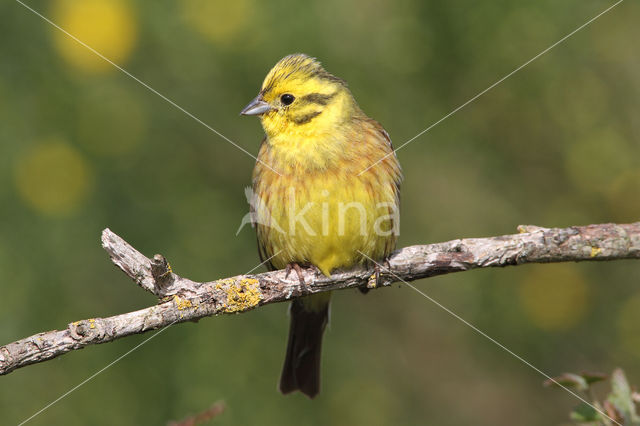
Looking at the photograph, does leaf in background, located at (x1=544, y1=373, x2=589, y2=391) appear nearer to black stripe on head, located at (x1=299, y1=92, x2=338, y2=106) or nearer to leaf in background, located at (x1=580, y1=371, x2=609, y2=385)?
leaf in background, located at (x1=580, y1=371, x2=609, y2=385)

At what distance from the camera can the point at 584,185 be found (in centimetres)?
554

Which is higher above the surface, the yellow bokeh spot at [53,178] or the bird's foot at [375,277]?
the yellow bokeh spot at [53,178]

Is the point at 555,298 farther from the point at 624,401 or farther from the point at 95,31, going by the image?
the point at 95,31

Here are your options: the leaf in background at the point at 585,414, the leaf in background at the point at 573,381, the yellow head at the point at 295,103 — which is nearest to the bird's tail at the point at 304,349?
the yellow head at the point at 295,103

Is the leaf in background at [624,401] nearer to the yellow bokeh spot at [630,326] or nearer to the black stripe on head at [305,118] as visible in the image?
the black stripe on head at [305,118]

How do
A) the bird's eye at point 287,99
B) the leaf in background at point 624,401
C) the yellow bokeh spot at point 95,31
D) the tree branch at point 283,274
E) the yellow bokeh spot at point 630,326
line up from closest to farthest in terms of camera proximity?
the leaf in background at point 624,401
the tree branch at point 283,274
the bird's eye at point 287,99
the yellow bokeh spot at point 630,326
the yellow bokeh spot at point 95,31

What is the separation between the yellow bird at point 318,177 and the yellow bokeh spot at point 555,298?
181 cm

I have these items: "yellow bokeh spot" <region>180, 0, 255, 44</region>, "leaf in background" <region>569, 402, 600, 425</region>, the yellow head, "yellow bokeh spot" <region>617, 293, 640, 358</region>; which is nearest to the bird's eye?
the yellow head

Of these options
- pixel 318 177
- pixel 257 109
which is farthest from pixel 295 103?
pixel 318 177

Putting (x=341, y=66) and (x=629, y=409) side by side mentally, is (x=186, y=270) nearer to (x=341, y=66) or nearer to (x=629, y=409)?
(x=341, y=66)

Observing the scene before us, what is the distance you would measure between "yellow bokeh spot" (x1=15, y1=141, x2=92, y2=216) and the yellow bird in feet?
5.41

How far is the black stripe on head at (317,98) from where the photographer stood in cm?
408

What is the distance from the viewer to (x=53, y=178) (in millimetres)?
5266

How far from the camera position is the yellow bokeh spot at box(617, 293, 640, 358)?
204 inches
